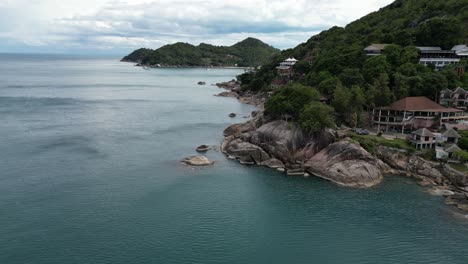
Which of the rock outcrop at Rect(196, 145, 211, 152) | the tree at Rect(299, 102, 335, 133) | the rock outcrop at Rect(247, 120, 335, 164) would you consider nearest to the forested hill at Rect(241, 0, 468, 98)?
the tree at Rect(299, 102, 335, 133)

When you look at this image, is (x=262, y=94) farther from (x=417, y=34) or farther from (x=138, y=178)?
(x=138, y=178)

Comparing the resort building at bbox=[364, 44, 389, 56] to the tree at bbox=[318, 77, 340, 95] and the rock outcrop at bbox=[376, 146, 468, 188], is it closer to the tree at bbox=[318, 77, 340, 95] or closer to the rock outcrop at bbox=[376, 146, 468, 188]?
the tree at bbox=[318, 77, 340, 95]

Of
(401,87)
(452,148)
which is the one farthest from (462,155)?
(401,87)

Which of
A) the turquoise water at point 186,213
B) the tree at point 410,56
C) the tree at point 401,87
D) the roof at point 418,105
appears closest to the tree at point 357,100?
the roof at point 418,105

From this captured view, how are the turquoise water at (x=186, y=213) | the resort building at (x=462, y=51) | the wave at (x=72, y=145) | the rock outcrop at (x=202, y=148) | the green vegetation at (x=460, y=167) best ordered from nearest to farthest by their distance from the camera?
the turquoise water at (x=186, y=213)
the green vegetation at (x=460, y=167)
the wave at (x=72, y=145)
the rock outcrop at (x=202, y=148)
the resort building at (x=462, y=51)

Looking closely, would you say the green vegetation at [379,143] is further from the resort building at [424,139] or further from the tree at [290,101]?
the tree at [290,101]

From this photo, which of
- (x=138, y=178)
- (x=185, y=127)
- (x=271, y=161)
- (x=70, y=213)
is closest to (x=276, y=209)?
(x=271, y=161)
